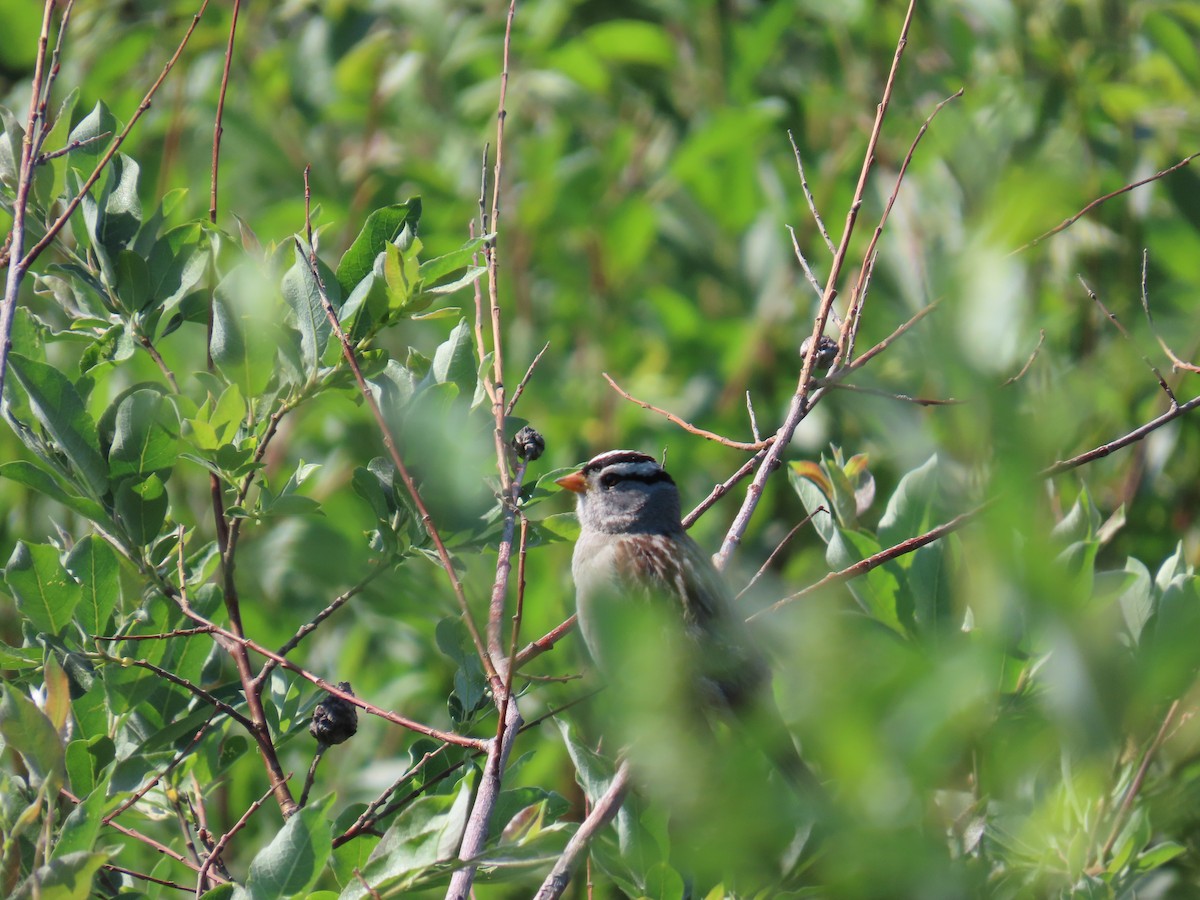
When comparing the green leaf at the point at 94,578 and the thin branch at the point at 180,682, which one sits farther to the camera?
the green leaf at the point at 94,578

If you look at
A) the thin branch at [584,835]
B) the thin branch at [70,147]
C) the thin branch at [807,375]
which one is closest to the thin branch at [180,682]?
the thin branch at [584,835]

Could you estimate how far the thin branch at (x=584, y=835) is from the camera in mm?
1595

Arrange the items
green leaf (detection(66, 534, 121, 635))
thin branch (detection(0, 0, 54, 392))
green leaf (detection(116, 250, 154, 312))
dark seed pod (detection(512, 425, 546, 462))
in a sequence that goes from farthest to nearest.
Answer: dark seed pod (detection(512, 425, 546, 462)), green leaf (detection(116, 250, 154, 312)), green leaf (detection(66, 534, 121, 635)), thin branch (detection(0, 0, 54, 392))

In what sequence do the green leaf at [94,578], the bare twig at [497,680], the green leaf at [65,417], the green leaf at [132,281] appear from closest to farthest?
the bare twig at [497,680]
the green leaf at [65,417]
the green leaf at [94,578]
the green leaf at [132,281]

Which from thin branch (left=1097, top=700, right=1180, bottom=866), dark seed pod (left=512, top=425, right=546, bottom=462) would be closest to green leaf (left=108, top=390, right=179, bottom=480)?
dark seed pod (left=512, top=425, right=546, bottom=462)

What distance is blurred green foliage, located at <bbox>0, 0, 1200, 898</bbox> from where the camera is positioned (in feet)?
2.43

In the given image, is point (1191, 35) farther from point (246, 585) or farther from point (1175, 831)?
point (1175, 831)

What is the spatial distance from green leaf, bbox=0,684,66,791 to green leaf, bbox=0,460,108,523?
0.38 m

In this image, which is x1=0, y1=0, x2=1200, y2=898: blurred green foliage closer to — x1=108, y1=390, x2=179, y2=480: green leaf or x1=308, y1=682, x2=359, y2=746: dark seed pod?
x1=108, y1=390, x2=179, y2=480: green leaf

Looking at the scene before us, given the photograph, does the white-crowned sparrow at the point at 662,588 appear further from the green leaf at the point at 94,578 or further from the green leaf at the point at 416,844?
the green leaf at the point at 94,578

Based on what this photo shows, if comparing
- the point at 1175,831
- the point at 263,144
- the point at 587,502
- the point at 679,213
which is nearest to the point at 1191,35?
the point at 679,213

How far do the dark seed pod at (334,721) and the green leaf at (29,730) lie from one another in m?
0.46

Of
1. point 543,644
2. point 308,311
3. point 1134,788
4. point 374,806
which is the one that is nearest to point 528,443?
point 543,644

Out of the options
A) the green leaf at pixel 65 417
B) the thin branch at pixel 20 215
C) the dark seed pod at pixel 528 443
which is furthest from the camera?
the dark seed pod at pixel 528 443
